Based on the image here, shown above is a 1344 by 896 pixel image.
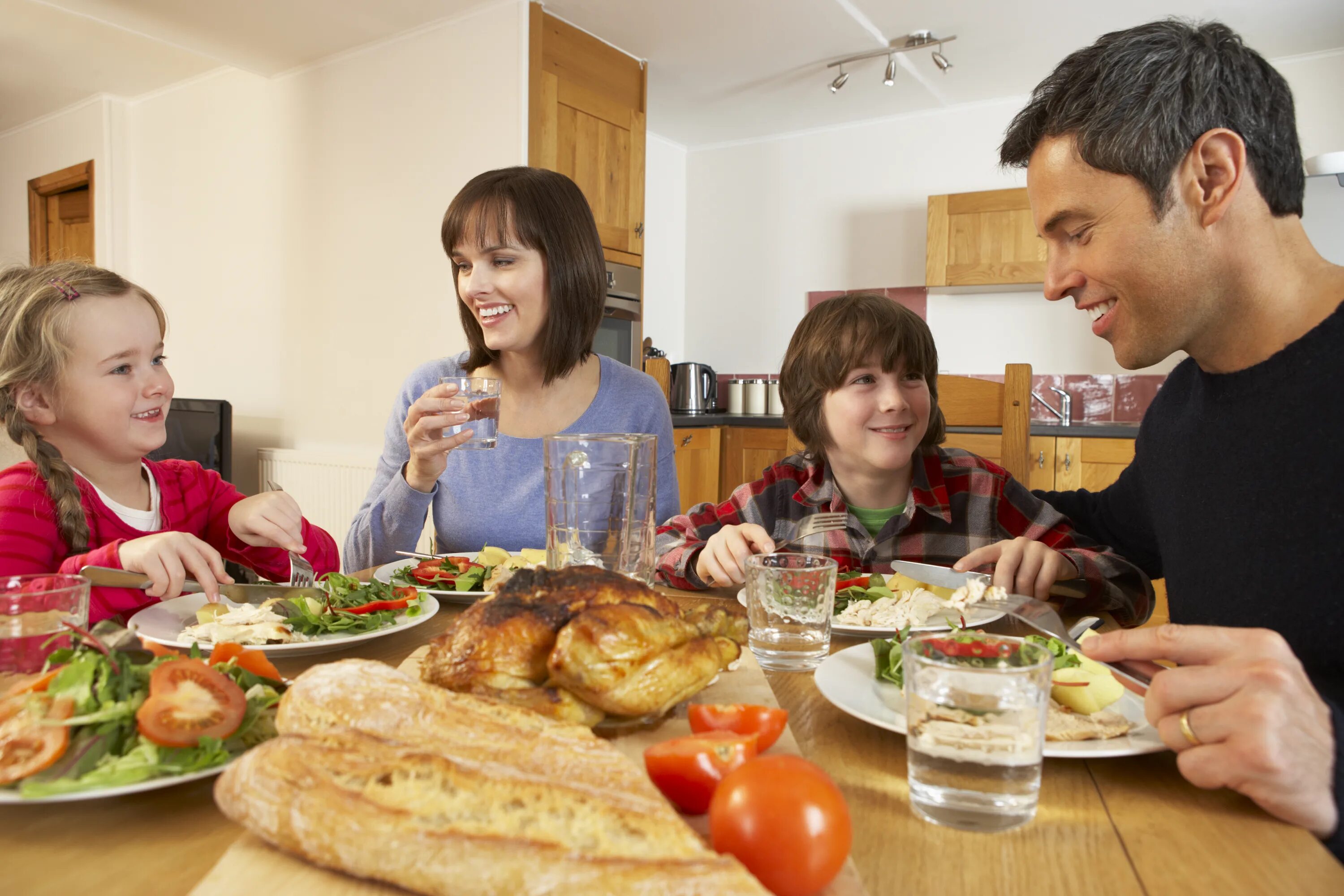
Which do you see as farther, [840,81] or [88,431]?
[840,81]

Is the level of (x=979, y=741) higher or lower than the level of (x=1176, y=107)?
lower

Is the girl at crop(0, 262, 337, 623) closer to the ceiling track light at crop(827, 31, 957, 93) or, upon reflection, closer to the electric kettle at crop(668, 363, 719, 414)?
the ceiling track light at crop(827, 31, 957, 93)

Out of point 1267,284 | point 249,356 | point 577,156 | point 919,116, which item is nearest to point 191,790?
point 1267,284

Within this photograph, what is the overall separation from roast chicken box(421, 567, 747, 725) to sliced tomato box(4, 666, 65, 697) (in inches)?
12.5

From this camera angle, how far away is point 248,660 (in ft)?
2.86

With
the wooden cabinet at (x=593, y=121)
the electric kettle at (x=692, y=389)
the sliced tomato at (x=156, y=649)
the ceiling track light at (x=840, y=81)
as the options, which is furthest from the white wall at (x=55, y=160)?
the sliced tomato at (x=156, y=649)

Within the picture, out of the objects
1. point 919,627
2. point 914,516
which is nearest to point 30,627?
point 919,627

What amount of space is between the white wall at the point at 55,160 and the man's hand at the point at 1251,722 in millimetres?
7235

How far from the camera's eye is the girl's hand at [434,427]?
1728mm

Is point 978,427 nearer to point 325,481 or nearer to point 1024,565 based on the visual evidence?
point 1024,565

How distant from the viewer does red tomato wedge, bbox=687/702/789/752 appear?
0.73 m

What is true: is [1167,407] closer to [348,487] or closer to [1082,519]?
[1082,519]

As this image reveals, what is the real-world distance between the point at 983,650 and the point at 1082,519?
1.24 meters

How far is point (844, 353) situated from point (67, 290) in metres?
1.63
